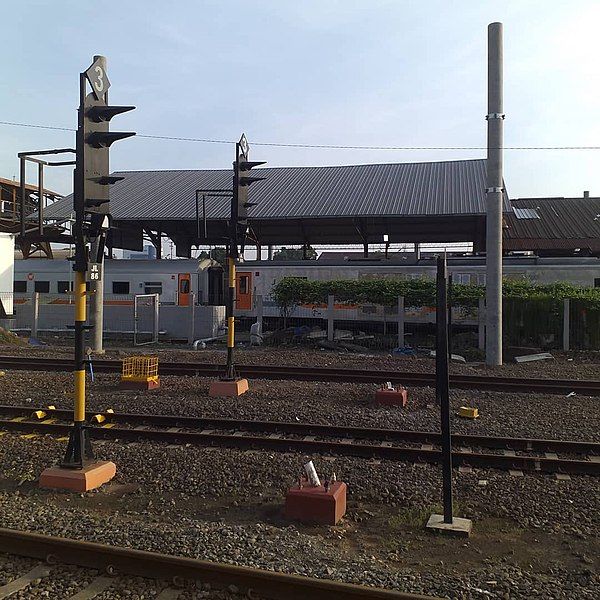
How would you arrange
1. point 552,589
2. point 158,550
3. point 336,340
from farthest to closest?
point 336,340 → point 158,550 → point 552,589

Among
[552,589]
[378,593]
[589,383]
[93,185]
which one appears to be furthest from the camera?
[589,383]

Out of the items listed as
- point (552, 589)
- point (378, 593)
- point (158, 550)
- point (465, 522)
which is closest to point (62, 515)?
point (158, 550)

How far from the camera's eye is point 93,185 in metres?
6.29

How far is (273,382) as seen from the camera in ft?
42.7

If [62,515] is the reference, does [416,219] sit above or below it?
above

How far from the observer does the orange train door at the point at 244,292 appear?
2589 centimetres

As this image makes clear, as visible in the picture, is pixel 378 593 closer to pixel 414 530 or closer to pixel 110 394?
pixel 414 530

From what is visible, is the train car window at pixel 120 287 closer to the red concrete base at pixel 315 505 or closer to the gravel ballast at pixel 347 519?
the gravel ballast at pixel 347 519

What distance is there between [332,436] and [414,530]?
11.1 feet

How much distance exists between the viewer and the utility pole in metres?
15.8

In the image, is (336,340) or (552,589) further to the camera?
(336,340)

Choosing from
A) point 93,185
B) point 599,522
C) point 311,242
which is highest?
point 311,242

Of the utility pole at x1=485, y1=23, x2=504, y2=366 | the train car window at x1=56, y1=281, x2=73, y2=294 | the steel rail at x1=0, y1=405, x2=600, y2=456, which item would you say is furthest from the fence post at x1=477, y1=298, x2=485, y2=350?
the train car window at x1=56, y1=281, x2=73, y2=294

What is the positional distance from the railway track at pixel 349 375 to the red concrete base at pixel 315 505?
7610 millimetres
